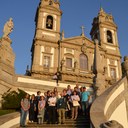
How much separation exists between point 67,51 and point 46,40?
3606mm

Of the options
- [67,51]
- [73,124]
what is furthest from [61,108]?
[67,51]

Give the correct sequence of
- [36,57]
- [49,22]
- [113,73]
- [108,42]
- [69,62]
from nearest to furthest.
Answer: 1. [36,57]
2. [69,62]
3. [113,73]
4. [49,22]
5. [108,42]

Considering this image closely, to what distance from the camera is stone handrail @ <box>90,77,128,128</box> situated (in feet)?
20.7

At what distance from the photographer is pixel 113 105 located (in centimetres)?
809

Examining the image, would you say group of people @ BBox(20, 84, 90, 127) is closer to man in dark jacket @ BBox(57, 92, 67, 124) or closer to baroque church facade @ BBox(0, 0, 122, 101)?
man in dark jacket @ BBox(57, 92, 67, 124)

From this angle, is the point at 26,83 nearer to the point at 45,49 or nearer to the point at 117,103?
the point at 117,103

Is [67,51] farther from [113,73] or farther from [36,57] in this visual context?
[113,73]

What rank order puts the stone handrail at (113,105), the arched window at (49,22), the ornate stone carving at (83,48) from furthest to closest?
the arched window at (49,22), the ornate stone carving at (83,48), the stone handrail at (113,105)

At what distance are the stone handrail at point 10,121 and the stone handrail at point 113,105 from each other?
10.0ft

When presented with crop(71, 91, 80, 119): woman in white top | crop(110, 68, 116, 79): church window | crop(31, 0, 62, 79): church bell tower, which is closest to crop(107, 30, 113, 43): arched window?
crop(110, 68, 116, 79): church window

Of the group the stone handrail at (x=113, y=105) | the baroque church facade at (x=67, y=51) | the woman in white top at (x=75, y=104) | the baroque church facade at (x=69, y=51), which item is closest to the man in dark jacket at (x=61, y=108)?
the woman in white top at (x=75, y=104)

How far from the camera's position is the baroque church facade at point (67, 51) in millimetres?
29297

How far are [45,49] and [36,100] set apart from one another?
75.1ft

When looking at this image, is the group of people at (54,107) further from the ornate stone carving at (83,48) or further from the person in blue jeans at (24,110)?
the ornate stone carving at (83,48)
